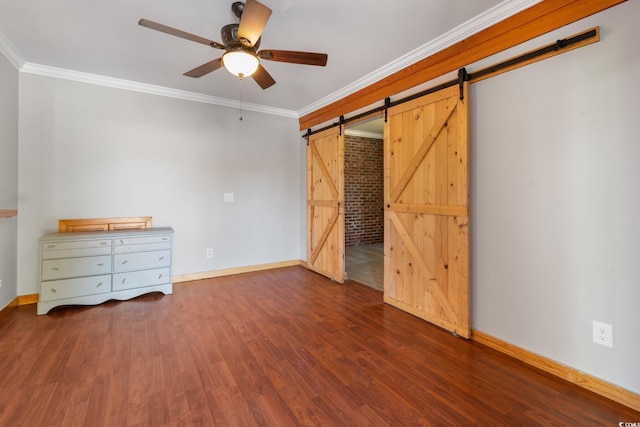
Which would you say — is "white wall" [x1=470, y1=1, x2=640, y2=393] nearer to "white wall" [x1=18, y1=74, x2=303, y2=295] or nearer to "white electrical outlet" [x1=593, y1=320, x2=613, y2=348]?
"white electrical outlet" [x1=593, y1=320, x2=613, y2=348]

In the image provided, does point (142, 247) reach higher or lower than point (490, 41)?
lower

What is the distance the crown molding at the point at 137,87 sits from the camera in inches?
125

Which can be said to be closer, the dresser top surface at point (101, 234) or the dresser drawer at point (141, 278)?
the dresser top surface at point (101, 234)

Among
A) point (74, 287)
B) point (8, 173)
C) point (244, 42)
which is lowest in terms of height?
point (74, 287)

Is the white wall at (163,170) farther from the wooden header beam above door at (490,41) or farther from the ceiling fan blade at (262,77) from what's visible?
the wooden header beam above door at (490,41)

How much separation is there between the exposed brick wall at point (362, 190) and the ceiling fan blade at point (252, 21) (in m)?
4.53

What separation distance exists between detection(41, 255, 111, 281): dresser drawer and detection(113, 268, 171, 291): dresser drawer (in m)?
0.16

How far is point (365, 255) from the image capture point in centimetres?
565

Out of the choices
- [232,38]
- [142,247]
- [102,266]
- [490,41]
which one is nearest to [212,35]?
[232,38]

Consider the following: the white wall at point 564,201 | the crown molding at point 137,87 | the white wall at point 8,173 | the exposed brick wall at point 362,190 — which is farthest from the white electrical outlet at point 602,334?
the white wall at point 8,173

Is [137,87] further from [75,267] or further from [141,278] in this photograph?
[141,278]

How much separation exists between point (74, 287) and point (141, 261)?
2.12 ft

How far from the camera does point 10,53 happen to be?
2787mm

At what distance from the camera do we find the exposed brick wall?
6.43m
